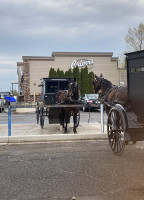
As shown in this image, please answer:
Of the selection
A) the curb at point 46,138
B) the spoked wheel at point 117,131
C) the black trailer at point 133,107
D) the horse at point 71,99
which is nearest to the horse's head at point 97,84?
the horse at point 71,99

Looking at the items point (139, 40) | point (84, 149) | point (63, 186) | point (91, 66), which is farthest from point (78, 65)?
point (63, 186)

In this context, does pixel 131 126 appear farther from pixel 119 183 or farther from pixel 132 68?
pixel 119 183

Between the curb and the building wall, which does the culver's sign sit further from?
the curb

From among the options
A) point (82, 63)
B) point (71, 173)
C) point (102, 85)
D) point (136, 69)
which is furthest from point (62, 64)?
point (71, 173)

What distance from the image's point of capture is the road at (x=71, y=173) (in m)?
4.32

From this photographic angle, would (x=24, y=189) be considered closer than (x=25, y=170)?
Yes

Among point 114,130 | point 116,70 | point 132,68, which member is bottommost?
point 114,130

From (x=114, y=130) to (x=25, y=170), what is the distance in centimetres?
238

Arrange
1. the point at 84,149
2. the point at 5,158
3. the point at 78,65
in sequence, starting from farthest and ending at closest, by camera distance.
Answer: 1. the point at 78,65
2. the point at 84,149
3. the point at 5,158

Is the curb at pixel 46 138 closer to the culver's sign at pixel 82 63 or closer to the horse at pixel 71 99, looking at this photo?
the horse at pixel 71 99

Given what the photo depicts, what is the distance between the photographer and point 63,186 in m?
4.68

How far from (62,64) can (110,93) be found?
44139 mm

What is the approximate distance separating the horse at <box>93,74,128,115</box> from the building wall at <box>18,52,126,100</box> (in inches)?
1604

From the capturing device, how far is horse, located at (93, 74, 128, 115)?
7371 mm
